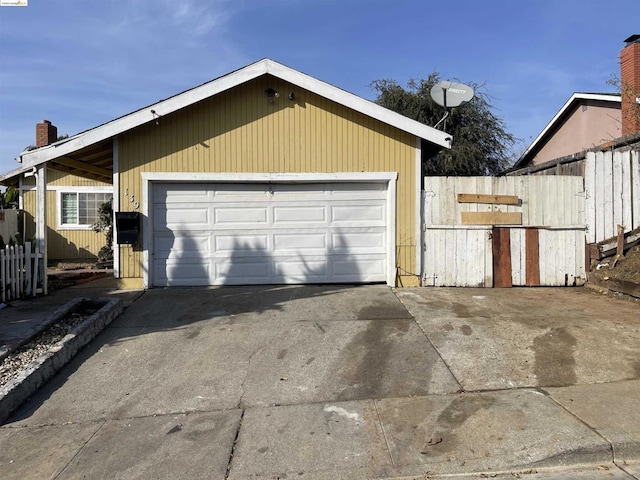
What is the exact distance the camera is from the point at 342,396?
4453 mm

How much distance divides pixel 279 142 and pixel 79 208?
9858mm

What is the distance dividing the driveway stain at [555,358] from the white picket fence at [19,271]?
8.08 meters

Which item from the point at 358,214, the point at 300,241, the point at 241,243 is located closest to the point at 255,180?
the point at 241,243

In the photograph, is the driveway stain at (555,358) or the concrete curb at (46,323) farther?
the concrete curb at (46,323)

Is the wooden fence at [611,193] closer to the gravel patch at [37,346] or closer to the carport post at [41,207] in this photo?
the gravel patch at [37,346]

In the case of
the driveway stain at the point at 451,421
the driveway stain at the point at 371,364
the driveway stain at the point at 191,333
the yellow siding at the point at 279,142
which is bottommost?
the driveway stain at the point at 451,421

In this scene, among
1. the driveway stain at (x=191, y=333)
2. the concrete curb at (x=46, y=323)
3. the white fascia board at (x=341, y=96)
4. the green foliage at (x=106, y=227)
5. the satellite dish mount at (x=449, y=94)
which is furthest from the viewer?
the green foliage at (x=106, y=227)

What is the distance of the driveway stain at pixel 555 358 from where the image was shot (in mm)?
A: 4668

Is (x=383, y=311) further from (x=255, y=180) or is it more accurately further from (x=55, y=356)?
(x=55, y=356)

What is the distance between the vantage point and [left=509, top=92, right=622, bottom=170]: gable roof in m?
16.6

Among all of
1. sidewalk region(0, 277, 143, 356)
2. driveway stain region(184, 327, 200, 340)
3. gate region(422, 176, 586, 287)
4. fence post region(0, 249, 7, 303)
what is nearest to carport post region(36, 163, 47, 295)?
sidewalk region(0, 277, 143, 356)

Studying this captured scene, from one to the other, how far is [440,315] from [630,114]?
1142 centimetres

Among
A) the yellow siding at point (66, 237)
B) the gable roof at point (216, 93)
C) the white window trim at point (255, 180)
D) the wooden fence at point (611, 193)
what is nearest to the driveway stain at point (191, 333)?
the white window trim at point (255, 180)

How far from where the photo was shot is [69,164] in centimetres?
934
